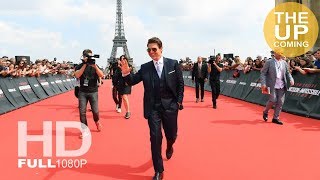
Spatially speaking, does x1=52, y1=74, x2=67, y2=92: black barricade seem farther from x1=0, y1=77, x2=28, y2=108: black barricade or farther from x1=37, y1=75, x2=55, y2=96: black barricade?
x1=0, y1=77, x2=28, y2=108: black barricade

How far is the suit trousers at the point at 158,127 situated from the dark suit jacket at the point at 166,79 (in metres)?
0.08

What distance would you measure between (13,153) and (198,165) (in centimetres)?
341

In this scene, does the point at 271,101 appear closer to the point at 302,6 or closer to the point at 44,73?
the point at 44,73

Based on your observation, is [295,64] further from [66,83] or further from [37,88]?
[66,83]

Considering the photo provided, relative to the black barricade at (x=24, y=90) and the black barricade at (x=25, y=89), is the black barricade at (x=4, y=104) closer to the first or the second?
the black barricade at (x=24, y=90)

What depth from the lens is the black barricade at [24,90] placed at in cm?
1292

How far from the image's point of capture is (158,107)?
5.00m

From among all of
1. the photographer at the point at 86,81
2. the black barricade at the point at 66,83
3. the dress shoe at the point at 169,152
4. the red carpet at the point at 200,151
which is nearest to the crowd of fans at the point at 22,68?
the black barricade at the point at 66,83

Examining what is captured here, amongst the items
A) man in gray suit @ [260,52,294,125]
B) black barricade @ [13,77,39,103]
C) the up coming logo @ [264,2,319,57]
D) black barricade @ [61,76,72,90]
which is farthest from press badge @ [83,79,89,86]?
the up coming logo @ [264,2,319,57]

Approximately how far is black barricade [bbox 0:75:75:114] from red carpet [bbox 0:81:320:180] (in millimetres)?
2468

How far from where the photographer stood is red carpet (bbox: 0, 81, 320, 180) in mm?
5133

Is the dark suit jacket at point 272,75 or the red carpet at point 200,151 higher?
the dark suit jacket at point 272,75

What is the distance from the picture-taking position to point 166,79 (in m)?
4.95

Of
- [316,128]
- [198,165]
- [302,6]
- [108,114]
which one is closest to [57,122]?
[108,114]
